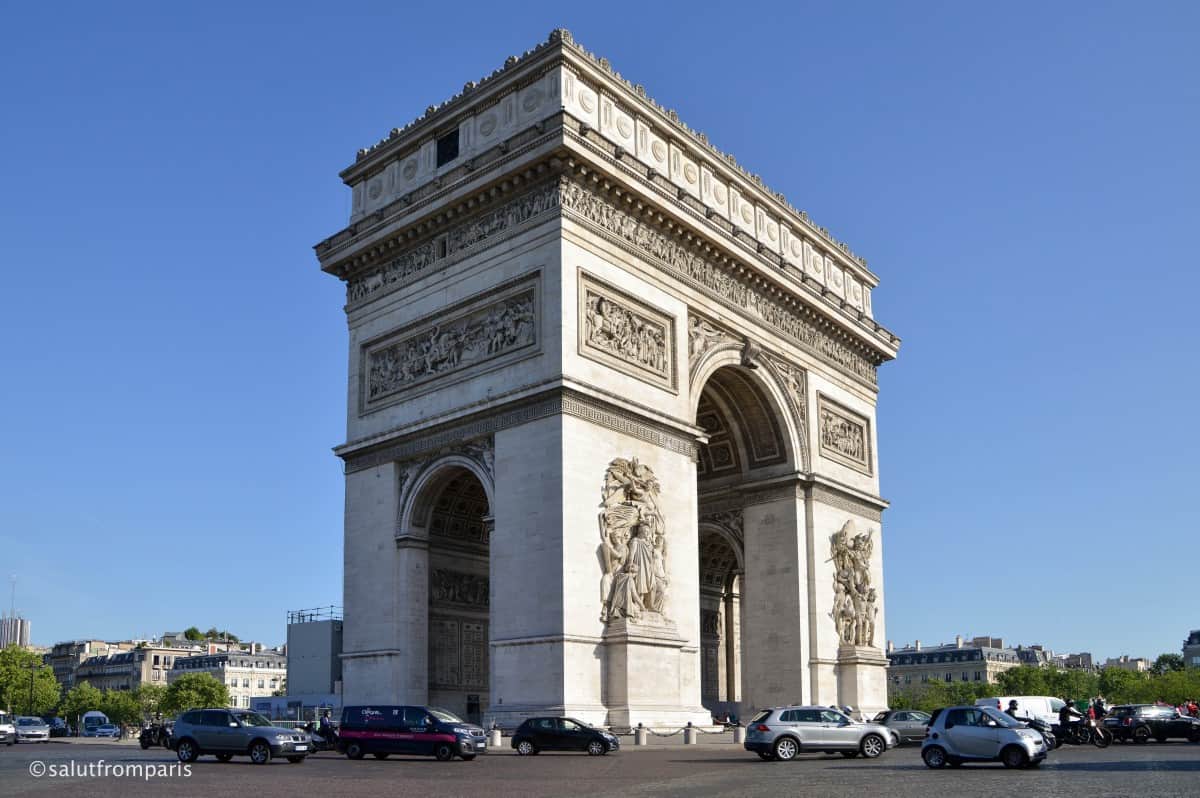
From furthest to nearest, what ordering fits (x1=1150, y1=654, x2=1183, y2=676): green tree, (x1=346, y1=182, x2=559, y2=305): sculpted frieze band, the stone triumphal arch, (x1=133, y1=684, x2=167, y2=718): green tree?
(x1=1150, y1=654, x2=1183, y2=676): green tree < (x1=133, y1=684, x2=167, y2=718): green tree < (x1=346, y1=182, x2=559, y2=305): sculpted frieze band < the stone triumphal arch

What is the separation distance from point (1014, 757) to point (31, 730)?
36242 millimetres

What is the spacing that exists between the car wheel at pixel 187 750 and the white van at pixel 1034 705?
70.0 feet

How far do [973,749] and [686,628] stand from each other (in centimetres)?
982

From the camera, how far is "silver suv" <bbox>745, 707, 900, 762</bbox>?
1011 inches

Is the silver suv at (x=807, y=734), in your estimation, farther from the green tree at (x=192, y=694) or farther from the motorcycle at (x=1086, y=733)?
the green tree at (x=192, y=694)

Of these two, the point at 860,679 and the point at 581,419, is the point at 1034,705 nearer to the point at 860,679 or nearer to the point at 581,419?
the point at 860,679

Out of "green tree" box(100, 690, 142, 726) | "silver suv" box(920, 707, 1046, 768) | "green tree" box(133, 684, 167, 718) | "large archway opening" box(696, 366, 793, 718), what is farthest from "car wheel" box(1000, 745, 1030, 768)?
"green tree" box(100, 690, 142, 726)

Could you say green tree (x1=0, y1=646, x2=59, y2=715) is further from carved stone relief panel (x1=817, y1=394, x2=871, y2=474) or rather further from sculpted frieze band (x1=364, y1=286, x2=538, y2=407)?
carved stone relief panel (x1=817, y1=394, x2=871, y2=474)

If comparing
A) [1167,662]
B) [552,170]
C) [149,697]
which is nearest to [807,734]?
[552,170]

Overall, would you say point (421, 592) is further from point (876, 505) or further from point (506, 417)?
point (876, 505)

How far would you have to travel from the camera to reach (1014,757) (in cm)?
2206

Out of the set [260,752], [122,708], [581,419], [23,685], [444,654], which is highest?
[581,419]

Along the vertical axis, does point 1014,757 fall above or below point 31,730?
above

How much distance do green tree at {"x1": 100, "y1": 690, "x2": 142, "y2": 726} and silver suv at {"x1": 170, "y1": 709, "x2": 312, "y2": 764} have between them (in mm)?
96410
